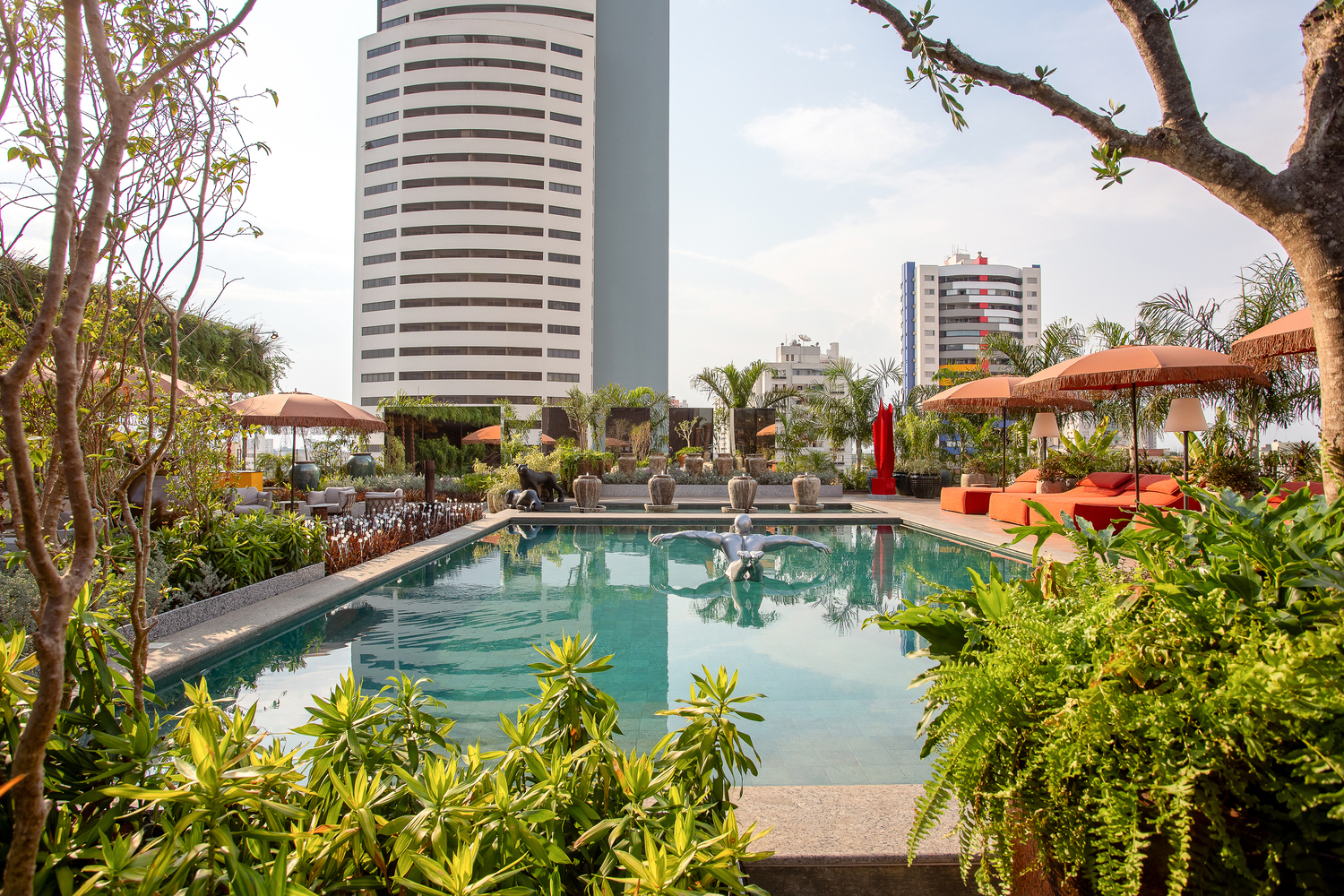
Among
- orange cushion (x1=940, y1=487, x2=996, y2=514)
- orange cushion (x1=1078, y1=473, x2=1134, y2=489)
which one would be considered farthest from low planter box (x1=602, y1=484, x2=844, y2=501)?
orange cushion (x1=1078, y1=473, x2=1134, y2=489)

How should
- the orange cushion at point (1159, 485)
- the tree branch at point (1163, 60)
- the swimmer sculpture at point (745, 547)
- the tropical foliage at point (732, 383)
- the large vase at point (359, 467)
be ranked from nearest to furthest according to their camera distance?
the tree branch at point (1163, 60)
the swimmer sculpture at point (745, 547)
the orange cushion at point (1159, 485)
the large vase at point (359, 467)
the tropical foliage at point (732, 383)

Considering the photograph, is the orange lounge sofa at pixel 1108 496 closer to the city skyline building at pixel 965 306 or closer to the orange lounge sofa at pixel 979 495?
the orange lounge sofa at pixel 979 495

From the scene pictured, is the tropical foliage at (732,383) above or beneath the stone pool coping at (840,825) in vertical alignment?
above

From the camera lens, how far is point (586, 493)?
12.8 meters

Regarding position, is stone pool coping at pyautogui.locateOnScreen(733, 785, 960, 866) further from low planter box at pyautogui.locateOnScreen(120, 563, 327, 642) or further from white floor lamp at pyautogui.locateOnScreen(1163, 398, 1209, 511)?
white floor lamp at pyautogui.locateOnScreen(1163, 398, 1209, 511)

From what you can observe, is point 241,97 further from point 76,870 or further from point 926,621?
point 926,621

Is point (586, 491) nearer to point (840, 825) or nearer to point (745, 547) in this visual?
point (745, 547)

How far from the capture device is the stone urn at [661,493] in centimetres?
1305

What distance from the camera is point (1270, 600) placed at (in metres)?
1.12

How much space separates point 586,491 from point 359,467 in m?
6.56

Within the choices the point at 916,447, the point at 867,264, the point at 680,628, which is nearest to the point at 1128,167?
the point at 680,628

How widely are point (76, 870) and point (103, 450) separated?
10.3 ft

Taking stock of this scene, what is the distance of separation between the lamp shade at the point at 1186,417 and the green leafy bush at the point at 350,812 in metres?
8.94

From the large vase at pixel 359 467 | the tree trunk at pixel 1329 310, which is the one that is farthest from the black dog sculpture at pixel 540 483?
the tree trunk at pixel 1329 310
